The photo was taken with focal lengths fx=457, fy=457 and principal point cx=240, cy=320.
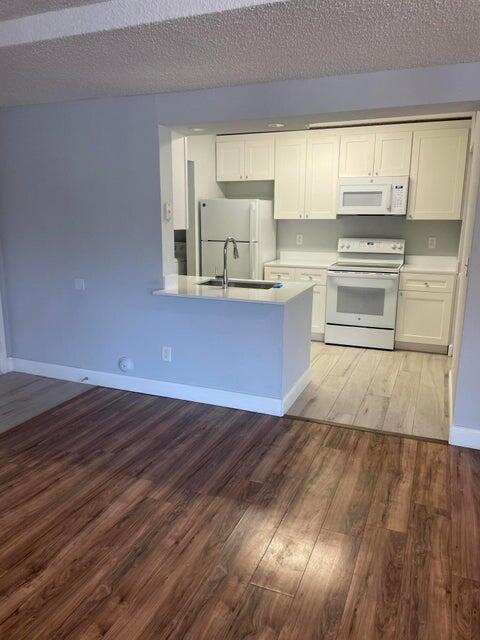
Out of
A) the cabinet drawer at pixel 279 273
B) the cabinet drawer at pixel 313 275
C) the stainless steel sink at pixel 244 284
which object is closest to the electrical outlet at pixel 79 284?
the stainless steel sink at pixel 244 284

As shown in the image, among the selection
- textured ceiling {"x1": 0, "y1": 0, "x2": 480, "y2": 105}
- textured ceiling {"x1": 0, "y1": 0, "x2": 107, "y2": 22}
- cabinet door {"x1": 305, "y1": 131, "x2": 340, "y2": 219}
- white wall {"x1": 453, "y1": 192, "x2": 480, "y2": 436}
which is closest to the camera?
textured ceiling {"x1": 0, "y1": 0, "x2": 480, "y2": 105}

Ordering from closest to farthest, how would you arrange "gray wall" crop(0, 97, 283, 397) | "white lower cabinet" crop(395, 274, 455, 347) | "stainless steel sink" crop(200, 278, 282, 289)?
"gray wall" crop(0, 97, 283, 397) < "stainless steel sink" crop(200, 278, 282, 289) < "white lower cabinet" crop(395, 274, 455, 347)

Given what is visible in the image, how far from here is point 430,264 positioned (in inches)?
205

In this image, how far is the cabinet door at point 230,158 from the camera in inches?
216

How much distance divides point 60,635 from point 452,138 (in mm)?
5024

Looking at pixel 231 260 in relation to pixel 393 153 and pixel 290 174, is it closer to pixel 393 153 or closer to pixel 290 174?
pixel 290 174

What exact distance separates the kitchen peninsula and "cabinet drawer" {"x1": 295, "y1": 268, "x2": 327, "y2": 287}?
1.66m

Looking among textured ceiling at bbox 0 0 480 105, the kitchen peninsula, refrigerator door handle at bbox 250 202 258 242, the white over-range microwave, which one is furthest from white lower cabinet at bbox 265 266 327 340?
textured ceiling at bbox 0 0 480 105

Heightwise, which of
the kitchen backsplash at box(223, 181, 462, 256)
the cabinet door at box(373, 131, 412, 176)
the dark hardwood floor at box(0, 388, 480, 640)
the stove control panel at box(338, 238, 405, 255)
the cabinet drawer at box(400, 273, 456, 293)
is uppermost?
the cabinet door at box(373, 131, 412, 176)

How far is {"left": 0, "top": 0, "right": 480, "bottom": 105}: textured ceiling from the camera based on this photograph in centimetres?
190

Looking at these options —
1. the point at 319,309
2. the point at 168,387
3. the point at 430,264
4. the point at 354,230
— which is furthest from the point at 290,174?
the point at 168,387

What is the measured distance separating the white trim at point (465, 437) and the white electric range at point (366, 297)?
209cm

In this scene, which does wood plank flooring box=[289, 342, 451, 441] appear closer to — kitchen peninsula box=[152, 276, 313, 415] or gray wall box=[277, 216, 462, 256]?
kitchen peninsula box=[152, 276, 313, 415]

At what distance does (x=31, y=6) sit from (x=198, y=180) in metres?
3.26
